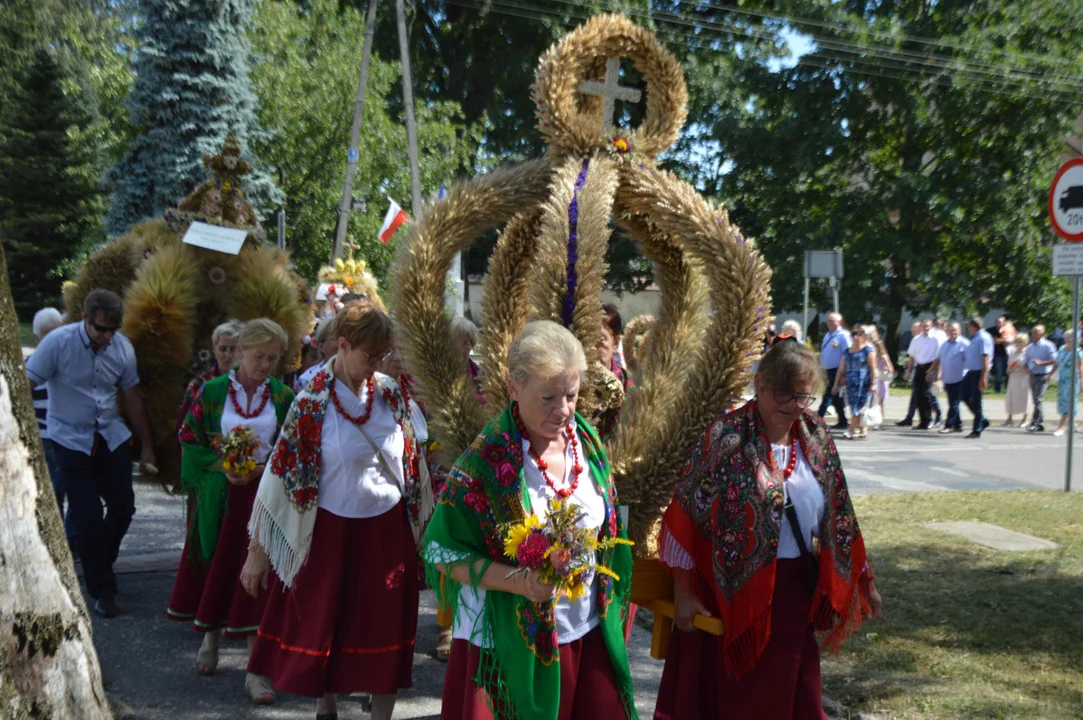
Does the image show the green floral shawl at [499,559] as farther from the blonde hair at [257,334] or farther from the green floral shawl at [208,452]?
the green floral shawl at [208,452]

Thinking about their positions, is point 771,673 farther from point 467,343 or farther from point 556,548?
point 467,343

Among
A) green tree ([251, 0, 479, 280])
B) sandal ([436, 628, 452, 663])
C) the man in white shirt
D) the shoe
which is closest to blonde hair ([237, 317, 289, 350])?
sandal ([436, 628, 452, 663])

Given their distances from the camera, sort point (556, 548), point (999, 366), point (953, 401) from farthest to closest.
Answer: point (999, 366), point (953, 401), point (556, 548)

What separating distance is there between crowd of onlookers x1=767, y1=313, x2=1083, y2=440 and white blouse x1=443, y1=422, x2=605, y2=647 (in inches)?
522

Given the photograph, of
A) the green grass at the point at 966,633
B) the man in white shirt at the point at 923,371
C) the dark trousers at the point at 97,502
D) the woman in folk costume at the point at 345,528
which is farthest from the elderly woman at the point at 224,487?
the man in white shirt at the point at 923,371

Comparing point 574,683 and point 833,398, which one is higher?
point 833,398

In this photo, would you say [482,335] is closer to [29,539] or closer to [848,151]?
[29,539]

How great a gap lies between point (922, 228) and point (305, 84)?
18.0 meters

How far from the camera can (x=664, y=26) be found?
3222 centimetres

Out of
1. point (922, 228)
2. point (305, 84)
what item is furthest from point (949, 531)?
point (922, 228)

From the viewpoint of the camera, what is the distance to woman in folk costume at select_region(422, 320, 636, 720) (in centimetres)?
309

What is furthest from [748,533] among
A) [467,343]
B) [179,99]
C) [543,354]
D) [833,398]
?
[179,99]

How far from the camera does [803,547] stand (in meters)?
3.74

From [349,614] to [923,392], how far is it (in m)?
15.6
